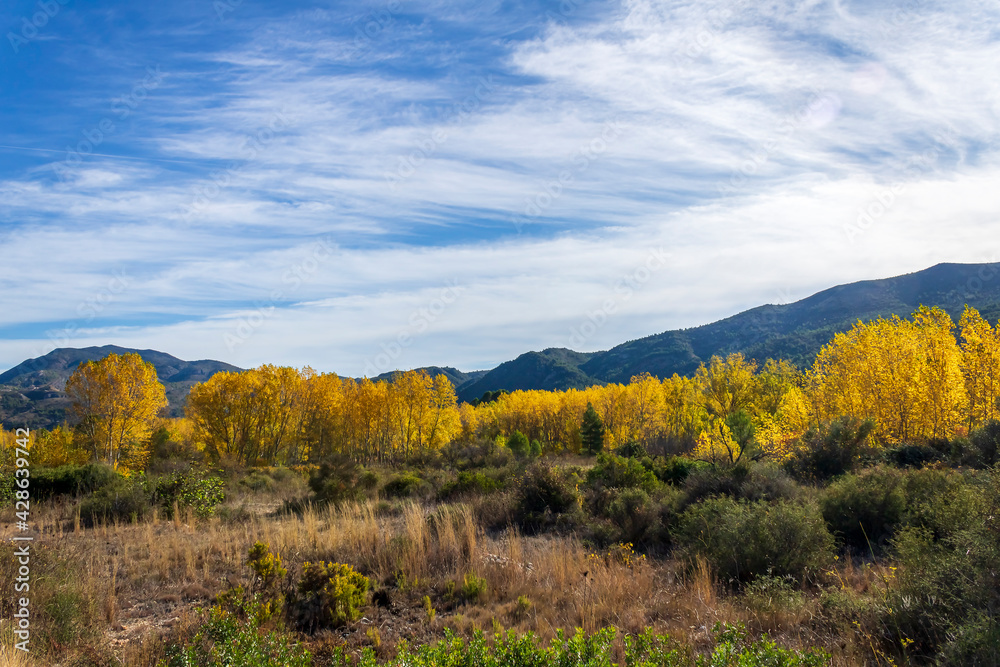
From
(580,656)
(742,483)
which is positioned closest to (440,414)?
(742,483)

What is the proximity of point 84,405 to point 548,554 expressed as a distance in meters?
31.5

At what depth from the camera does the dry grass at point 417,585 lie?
4797 millimetres

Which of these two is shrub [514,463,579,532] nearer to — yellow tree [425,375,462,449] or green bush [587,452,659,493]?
green bush [587,452,659,493]

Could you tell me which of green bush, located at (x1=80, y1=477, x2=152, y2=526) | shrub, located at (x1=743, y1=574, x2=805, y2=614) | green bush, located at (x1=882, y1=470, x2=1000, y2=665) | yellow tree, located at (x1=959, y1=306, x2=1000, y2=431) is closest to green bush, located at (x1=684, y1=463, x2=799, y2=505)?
shrub, located at (x1=743, y1=574, x2=805, y2=614)

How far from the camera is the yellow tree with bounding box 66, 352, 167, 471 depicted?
90.7ft

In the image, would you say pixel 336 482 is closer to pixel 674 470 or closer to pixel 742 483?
pixel 674 470

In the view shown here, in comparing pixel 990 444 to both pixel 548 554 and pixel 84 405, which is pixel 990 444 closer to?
pixel 548 554

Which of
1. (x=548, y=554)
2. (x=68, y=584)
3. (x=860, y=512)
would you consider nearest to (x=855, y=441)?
(x=860, y=512)

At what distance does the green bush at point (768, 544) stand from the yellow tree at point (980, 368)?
60.4ft

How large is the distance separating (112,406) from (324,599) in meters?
30.2

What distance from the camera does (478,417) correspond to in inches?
2815

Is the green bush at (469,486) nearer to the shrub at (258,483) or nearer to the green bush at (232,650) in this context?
the green bush at (232,650)

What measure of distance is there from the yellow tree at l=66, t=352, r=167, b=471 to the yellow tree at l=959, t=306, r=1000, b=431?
130 ft

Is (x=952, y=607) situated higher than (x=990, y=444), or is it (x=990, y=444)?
(x=952, y=607)
